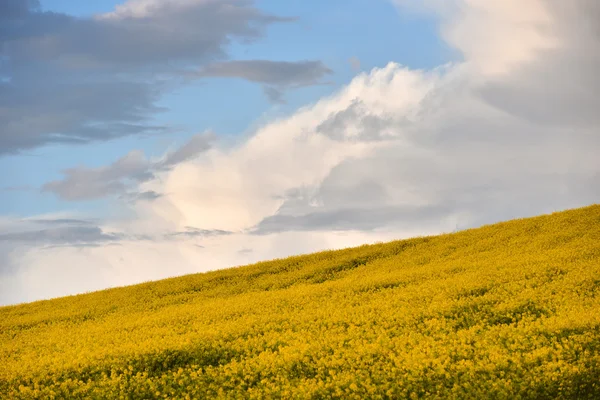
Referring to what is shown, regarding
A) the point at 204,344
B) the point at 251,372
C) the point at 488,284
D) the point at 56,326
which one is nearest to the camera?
the point at 251,372

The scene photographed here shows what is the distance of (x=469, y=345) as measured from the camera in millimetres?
17688

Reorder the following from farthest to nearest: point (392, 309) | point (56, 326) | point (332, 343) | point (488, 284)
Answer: point (56, 326) → point (488, 284) → point (392, 309) → point (332, 343)

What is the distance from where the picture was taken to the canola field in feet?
51.5

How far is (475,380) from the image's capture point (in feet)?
49.7

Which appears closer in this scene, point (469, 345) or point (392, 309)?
point (469, 345)

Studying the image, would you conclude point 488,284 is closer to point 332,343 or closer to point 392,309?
point 392,309

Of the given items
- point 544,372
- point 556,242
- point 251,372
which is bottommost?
point 544,372

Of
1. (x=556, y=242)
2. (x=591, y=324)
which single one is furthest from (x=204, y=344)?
(x=556, y=242)

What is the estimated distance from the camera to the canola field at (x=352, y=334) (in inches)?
618

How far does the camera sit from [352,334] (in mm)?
20047

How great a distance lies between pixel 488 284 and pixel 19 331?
77.0ft

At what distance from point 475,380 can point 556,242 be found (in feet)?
67.6

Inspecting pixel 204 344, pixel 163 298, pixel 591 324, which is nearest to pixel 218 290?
pixel 163 298

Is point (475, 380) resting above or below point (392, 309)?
below
